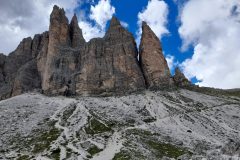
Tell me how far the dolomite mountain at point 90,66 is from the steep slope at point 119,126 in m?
9.18

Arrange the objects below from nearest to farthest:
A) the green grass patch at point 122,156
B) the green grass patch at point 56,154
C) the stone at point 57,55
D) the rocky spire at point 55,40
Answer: the green grass patch at point 122,156
the green grass patch at point 56,154
the stone at point 57,55
the rocky spire at point 55,40

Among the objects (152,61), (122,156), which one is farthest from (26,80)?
(122,156)

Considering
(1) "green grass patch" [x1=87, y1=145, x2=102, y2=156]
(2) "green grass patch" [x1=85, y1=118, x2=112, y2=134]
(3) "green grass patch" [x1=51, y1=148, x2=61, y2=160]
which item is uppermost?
(2) "green grass patch" [x1=85, y1=118, x2=112, y2=134]

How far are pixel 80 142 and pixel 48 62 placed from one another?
61.0m

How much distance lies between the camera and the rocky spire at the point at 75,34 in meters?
144

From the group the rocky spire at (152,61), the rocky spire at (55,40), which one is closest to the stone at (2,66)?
the rocky spire at (55,40)

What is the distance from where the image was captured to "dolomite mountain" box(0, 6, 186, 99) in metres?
119

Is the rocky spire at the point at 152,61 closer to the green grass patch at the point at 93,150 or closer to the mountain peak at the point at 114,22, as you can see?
the mountain peak at the point at 114,22

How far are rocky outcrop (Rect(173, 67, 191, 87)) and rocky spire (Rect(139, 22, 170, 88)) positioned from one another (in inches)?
131

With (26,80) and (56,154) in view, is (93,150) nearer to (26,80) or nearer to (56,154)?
(56,154)

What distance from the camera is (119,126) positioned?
8469 cm

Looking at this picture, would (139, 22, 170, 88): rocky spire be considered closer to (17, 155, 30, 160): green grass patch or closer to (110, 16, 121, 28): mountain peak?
(110, 16, 121, 28): mountain peak

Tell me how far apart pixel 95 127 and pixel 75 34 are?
7228 centimetres

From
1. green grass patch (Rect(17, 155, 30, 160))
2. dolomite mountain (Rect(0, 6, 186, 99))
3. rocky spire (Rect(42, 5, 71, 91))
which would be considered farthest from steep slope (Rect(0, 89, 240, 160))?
rocky spire (Rect(42, 5, 71, 91))
